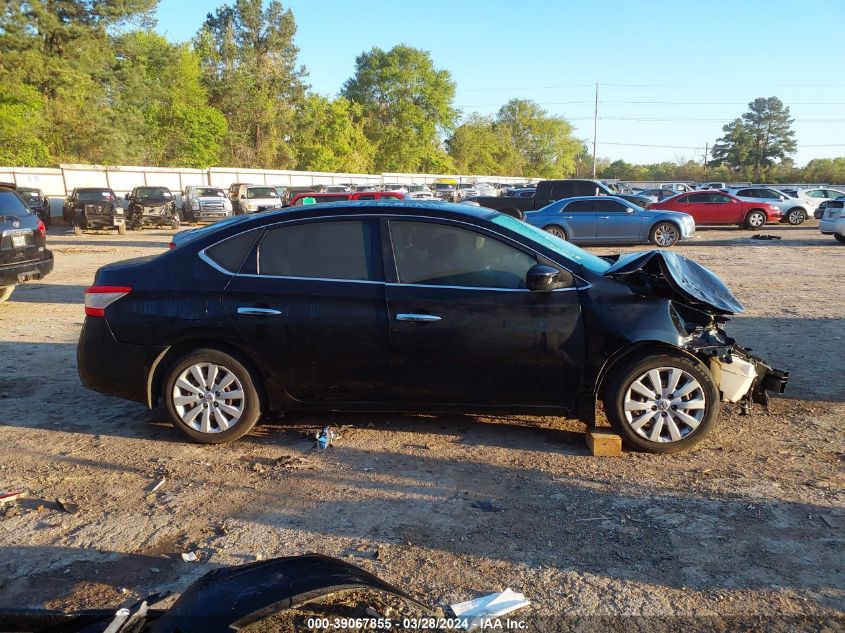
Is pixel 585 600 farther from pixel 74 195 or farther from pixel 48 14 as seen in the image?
pixel 48 14

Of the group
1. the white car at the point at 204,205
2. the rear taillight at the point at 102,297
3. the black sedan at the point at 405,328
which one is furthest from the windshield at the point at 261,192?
the black sedan at the point at 405,328

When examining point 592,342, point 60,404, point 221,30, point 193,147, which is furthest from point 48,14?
point 592,342

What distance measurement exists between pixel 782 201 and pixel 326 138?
55.6m

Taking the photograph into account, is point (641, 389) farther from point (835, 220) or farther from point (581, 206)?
point (835, 220)

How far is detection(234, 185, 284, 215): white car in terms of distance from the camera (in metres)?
→ 30.4

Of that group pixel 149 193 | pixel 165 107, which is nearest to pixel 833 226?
pixel 149 193

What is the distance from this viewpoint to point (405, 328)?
189 inches

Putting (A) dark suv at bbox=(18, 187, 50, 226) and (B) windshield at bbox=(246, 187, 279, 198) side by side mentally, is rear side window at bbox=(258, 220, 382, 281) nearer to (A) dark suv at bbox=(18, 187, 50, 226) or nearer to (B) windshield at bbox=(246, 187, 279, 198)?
(B) windshield at bbox=(246, 187, 279, 198)

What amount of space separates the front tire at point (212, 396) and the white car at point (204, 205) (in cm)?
2673

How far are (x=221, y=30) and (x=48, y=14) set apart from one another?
34.8 m

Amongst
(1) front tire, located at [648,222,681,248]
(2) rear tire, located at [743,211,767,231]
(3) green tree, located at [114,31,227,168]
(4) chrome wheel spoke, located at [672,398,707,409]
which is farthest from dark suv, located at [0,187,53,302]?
(3) green tree, located at [114,31,227,168]

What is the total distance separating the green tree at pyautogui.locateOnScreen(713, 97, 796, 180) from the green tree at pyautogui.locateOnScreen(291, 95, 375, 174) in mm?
50782

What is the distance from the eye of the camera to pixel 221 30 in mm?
71688

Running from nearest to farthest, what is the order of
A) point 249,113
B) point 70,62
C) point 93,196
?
point 93,196
point 70,62
point 249,113
